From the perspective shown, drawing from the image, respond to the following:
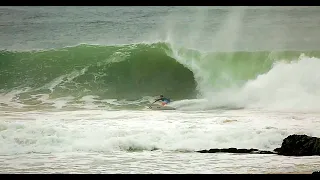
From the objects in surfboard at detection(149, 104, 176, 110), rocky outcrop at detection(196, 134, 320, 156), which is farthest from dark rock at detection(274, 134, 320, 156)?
surfboard at detection(149, 104, 176, 110)

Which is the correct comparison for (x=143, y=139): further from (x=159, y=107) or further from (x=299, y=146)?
(x=299, y=146)

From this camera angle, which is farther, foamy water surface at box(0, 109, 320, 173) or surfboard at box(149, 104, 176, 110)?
surfboard at box(149, 104, 176, 110)

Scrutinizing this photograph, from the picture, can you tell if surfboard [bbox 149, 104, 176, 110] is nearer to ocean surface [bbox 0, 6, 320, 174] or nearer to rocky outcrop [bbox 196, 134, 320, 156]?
ocean surface [bbox 0, 6, 320, 174]

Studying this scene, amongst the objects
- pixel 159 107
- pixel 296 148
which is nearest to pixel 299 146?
pixel 296 148

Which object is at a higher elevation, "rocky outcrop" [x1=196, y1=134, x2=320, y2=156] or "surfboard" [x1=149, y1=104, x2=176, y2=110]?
"surfboard" [x1=149, y1=104, x2=176, y2=110]

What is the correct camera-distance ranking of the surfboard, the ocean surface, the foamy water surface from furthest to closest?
1. the surfboard
2. the ocean surface
3. the foamy water surface

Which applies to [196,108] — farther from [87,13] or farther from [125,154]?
[87,13]

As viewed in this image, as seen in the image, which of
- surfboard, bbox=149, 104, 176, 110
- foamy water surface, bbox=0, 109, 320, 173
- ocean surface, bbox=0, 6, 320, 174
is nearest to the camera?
foamy water surface, bbox=0, 109, 320, 173
